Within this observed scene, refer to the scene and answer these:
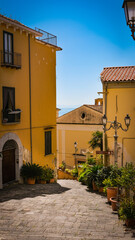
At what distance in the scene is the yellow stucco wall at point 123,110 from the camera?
17.2 m

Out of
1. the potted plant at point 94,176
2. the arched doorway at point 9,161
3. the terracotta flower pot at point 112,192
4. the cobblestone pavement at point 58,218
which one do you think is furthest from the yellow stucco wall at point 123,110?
the terracotta flower pot at point 112,192

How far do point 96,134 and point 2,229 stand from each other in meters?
23.5

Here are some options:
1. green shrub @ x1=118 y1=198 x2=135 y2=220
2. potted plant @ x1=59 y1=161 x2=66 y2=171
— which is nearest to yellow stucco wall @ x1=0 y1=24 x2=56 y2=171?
green shrub @ x1=118 y1=198 x2=135 y2=220

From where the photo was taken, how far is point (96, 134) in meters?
30.4

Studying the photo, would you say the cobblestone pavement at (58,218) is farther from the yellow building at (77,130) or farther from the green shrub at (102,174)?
the yellow building at (77,130)

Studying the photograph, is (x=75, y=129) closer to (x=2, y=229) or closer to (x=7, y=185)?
(x=7, y=185)

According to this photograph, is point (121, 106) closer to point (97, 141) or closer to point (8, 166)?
point (8, 166)

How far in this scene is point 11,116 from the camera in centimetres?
1507

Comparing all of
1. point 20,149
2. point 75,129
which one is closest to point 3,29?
point 20,149

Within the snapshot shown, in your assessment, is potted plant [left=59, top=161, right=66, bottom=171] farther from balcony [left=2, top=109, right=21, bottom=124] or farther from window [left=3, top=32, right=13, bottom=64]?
window [left=3, top=32, right=13, bottom=64]

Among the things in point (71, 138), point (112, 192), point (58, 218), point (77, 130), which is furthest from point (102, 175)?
point (71, 138)

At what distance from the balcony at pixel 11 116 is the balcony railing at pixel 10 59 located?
8.07ft

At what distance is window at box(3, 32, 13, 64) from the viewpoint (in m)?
14.7

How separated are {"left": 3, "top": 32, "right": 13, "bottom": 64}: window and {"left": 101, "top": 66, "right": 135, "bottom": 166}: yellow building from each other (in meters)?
6.07
